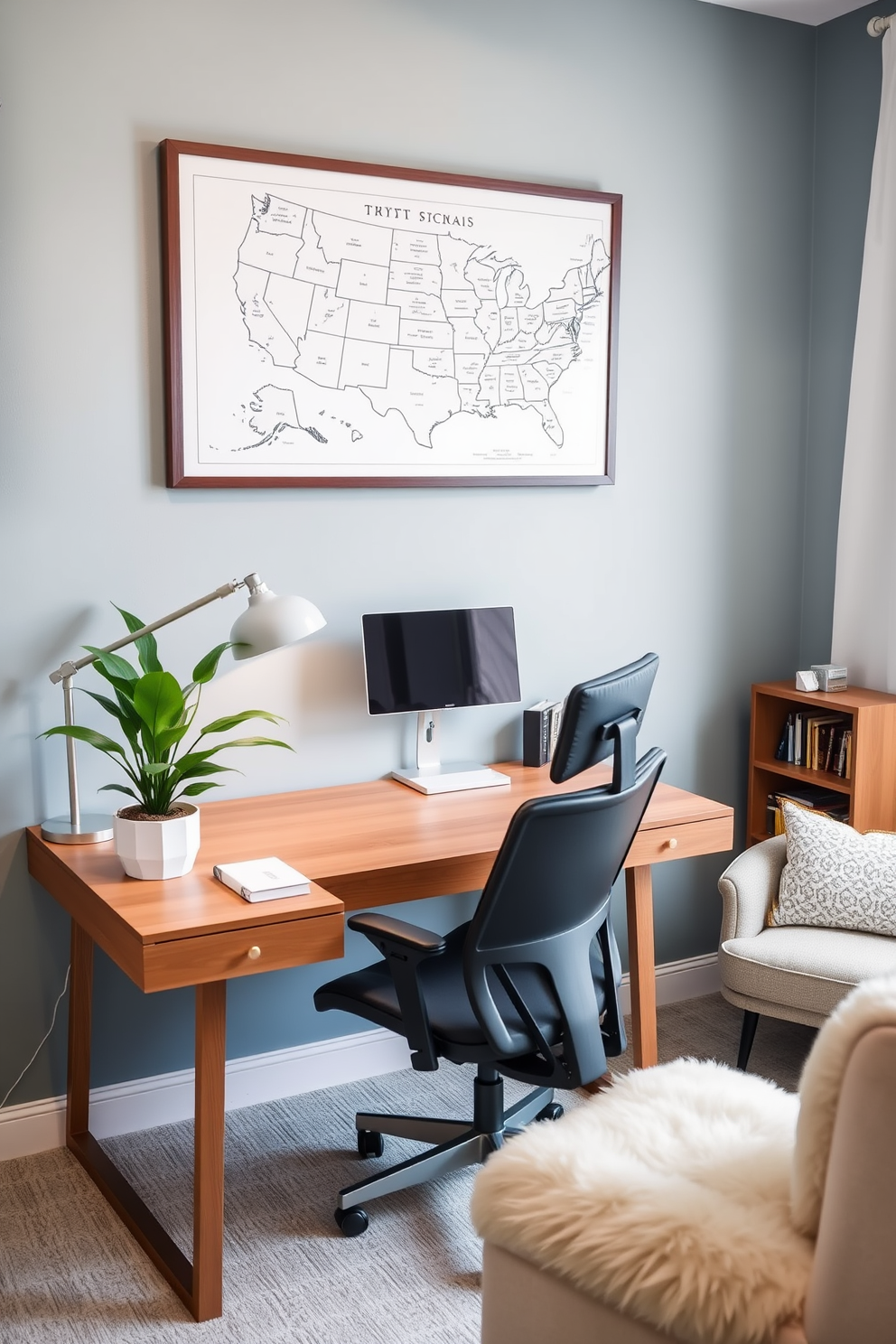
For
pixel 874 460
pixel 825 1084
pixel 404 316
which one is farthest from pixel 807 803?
pixel 825 1084

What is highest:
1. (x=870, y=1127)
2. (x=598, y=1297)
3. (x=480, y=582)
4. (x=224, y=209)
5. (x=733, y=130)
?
(x=733, y=130)

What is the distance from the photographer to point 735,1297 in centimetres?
137

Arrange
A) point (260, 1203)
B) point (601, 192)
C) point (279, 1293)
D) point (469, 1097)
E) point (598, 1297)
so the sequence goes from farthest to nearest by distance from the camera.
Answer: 1. point (601, 192)
2. point (469, 1097)
3. point (260, 1203)
4. point (279, 1293)
5. point (598, 1297)

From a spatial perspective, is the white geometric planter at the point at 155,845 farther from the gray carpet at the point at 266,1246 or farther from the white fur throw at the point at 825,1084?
the white fur throw at the point at 825,1084

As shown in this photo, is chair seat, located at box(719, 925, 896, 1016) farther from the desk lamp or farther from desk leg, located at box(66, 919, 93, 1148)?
desk leg, located at box(66, 919, 93, 1148)

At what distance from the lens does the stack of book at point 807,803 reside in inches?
133

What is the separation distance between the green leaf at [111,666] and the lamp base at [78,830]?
0.36m

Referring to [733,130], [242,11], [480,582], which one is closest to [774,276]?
[733,130]

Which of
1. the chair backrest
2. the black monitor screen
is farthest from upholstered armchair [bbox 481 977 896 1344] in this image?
the black monitor screen

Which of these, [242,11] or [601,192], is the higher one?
[242,11]

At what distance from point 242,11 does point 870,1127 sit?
2.50 metres

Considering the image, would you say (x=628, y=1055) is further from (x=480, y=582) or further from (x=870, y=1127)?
(x=870, y=1127)

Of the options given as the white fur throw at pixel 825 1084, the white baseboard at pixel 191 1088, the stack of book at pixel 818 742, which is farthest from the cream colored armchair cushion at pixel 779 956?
the white fur throw at pixel 825 1084

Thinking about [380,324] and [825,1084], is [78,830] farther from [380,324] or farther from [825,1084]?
[825,1084]
